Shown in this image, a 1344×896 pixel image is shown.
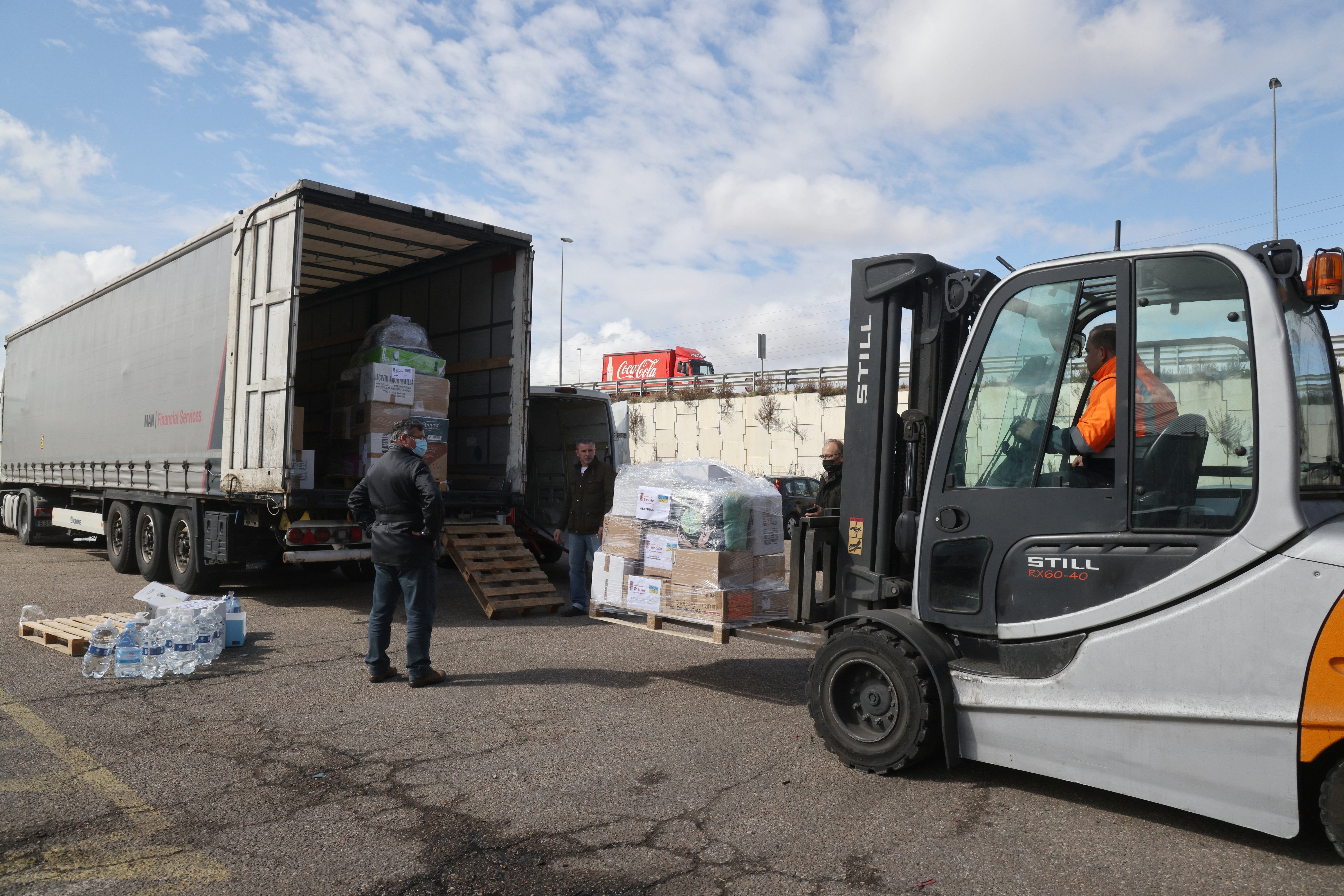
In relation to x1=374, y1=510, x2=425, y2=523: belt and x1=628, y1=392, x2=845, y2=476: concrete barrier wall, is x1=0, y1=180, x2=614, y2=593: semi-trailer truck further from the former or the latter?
x1=628, y1=392, x2=845, y2=476: concrete barrier wall

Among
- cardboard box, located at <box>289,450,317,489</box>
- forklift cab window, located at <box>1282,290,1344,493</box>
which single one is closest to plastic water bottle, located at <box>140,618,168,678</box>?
cardboard box, located at <box>289,450,317,489</box>

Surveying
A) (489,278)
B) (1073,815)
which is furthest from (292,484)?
(1073,815)

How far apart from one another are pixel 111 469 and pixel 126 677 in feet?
21.5

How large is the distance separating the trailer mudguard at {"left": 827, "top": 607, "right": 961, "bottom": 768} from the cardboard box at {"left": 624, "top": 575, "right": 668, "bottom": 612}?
1638 millimetres

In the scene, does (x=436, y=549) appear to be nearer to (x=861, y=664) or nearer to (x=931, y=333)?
(x=861, y=664)

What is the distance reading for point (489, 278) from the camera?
33.0 ft

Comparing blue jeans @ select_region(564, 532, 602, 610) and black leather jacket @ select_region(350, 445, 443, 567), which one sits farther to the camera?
blue jeans @ select_region(564, 532, 602, 610)

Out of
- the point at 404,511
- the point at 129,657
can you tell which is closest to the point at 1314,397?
the point at 404,511

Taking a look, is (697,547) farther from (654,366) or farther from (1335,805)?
(654,366)

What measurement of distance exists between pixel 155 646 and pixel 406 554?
1867 millimetres

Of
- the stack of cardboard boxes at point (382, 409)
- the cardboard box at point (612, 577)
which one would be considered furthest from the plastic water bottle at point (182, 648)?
the cardboard box at point (612, 577)

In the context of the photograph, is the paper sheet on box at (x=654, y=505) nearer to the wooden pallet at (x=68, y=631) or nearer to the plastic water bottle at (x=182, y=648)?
the plastic water bottle at (x=182, y=648)

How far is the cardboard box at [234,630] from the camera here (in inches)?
277

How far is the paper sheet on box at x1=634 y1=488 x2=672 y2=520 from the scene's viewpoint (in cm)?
564
